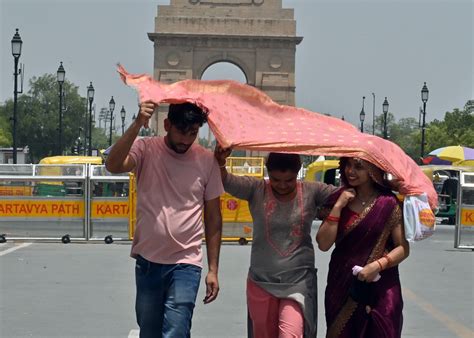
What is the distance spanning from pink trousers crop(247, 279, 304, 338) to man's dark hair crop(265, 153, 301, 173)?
2.34ft

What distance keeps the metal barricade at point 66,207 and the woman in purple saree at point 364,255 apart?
1482 centimetres

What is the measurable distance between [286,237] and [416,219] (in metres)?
0.80

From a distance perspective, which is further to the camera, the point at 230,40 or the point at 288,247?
the point at 230,40

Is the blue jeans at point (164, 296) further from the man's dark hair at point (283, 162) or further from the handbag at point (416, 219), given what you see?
the handbag at point (416, 219)

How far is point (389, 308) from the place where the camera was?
666 centimetres

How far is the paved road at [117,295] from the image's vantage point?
10422mm

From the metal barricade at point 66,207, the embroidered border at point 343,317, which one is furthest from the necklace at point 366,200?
the metal barricade at point 66,207

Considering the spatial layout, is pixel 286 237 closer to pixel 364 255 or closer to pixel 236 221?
pixel 364 255

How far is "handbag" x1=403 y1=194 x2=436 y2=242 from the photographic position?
21.8ft

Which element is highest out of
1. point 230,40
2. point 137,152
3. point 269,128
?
point 230,40

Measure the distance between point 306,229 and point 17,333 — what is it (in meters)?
3.96

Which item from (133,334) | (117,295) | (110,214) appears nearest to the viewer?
(133,334)

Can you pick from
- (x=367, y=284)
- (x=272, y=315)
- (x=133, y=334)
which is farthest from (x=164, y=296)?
(x=133, y=334)

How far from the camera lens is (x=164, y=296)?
6.82m
